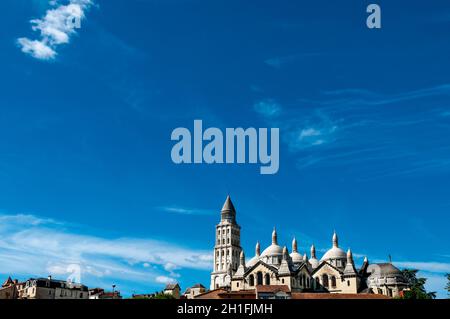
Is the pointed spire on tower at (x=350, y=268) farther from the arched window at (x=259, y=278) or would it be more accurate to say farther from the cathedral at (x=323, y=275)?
the arched window at (x=259, y=278)

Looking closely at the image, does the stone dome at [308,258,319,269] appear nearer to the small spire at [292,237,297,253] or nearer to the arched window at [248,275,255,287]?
the small spire at [292,237,297,253]

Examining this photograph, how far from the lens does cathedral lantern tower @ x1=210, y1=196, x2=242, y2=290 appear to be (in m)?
144

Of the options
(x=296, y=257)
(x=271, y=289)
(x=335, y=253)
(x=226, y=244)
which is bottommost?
(x=271, y=289)

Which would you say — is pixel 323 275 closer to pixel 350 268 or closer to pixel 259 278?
pixel 350 268

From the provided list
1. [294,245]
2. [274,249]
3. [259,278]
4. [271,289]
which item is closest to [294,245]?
[294,245]

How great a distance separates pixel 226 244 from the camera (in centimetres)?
14762

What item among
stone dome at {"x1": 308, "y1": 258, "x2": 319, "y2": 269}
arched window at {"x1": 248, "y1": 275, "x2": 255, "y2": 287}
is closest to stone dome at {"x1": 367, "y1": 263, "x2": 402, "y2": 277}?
stone dome at {"x1": 308, "y1": 258, "x2": 319, "y2": 269}

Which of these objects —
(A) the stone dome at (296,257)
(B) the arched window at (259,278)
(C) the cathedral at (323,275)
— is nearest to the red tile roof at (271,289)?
(C) the cathedral at (323,275)

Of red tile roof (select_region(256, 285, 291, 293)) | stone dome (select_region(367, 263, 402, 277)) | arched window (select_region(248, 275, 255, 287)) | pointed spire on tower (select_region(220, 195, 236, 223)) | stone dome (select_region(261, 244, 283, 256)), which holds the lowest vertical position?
red tile roof (select_region(256, 285, 291, 293))
